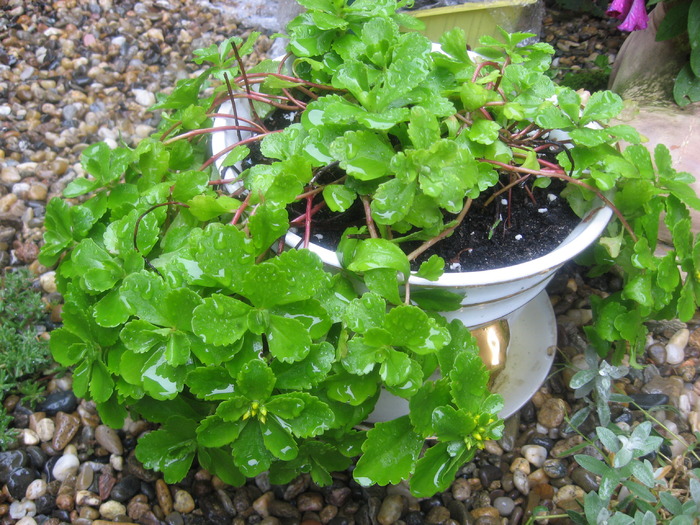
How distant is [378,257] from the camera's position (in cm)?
89

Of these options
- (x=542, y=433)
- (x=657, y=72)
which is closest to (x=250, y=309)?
(x=542, y=433)

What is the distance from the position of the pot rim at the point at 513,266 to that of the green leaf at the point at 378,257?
0.20ft

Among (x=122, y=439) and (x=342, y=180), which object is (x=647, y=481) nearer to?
(x=342, y=180)

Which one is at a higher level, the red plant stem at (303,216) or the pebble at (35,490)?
the red plant stem at (303,216)

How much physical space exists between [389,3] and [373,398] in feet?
2.52

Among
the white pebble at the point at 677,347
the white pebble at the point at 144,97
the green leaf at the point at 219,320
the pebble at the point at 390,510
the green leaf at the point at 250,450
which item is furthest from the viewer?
the white pebble at the point at 144,97

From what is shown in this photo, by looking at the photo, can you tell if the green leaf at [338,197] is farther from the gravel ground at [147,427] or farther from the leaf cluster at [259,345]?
the gravel ground at [147,427]

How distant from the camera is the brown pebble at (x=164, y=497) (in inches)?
53.2

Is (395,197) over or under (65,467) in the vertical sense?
over

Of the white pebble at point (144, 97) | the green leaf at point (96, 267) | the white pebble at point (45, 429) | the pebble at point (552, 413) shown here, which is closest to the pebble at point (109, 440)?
the white pebble at point (45, 429)

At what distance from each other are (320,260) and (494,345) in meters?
0.79

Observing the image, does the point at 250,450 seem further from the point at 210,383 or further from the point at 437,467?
the point at 437,467

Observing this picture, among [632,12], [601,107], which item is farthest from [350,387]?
[632,12]

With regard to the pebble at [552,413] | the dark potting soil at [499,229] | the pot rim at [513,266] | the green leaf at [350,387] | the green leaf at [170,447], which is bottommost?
the pebble at [552,413]
